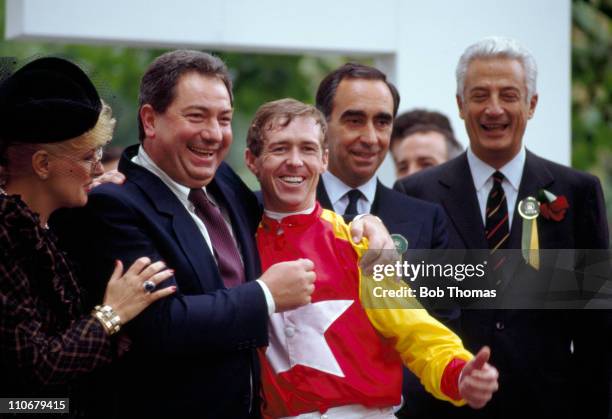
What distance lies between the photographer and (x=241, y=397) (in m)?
3.52

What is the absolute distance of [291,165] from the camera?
3.85 m

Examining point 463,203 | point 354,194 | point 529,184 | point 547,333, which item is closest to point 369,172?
point 354,194

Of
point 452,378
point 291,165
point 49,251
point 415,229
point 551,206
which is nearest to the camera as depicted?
point 49,251

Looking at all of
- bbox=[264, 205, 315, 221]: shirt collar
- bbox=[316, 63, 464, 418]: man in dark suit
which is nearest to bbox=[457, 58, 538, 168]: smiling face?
bbox=[316, 63, 464, 418]: man in dark suit

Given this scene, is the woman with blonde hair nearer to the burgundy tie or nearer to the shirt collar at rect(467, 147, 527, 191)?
the burgundy tie

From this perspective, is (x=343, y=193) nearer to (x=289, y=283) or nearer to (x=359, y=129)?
(x=359, y=129)

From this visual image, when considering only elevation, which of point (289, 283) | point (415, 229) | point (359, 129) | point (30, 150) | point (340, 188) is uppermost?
point (359, 129)

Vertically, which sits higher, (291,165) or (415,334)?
(291,165)

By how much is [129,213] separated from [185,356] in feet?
1.65

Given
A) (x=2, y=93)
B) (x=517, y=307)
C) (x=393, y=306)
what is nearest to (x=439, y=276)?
(x=517, y=307)

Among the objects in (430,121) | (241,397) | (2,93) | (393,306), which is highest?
(430,121)

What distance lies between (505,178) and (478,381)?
1.50 meters

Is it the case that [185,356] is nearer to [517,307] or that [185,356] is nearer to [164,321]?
[164,321]

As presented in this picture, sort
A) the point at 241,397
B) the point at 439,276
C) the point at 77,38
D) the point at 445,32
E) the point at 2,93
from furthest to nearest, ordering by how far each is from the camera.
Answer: the point at 445,32, the point at 77,38, the point at 439,276, the point at 241,397, the point at 2,93
